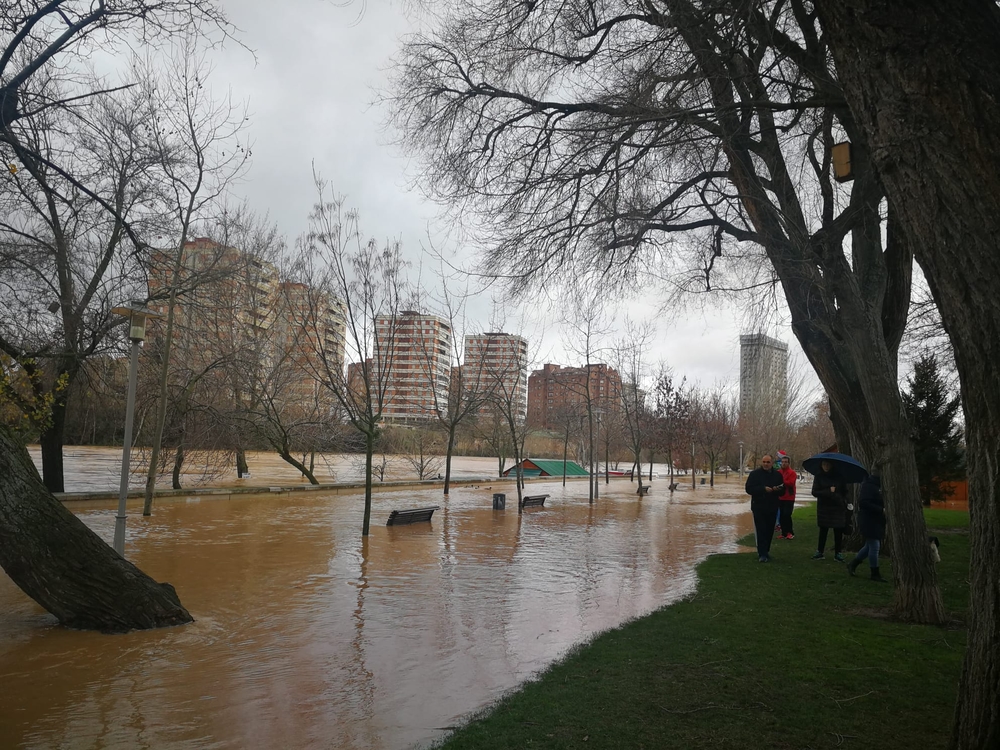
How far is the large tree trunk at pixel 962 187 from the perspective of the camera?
2.99 m

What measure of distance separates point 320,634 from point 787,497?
34.3 ft

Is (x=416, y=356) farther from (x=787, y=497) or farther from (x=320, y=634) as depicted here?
(x=320, y=634)

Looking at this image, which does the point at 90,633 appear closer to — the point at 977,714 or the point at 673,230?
the point at 977,714

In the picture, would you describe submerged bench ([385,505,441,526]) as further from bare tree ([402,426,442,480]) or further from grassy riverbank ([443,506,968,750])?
bare tree ([402,426,442,480])

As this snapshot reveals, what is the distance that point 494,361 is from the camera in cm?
2677

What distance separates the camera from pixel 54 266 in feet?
55.1

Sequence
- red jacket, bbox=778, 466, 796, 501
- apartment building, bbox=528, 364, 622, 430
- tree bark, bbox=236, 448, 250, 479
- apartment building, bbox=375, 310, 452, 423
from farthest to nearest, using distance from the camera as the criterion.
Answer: apartment building, bbox=528, 364, 622, 430 → tree bark, bbox=236, 448, 250, 479 → apartment building, bbox=375, 310, 452, 423 → red jacket, bbox=778, 466, 796, 501

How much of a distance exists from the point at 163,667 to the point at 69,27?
6.81 metres

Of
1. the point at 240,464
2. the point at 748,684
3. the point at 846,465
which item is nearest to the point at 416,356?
the point at 240,464

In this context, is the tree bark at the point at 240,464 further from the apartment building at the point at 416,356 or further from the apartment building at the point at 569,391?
the apartment building at the point at 569,391

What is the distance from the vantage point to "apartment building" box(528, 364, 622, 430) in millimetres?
29938

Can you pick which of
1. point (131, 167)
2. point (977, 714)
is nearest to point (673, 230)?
point (977, 714)

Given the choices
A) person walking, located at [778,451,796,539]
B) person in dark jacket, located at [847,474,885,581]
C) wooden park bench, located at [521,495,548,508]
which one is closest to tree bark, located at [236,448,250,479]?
wooden park bench, located at [521,495,548,508]

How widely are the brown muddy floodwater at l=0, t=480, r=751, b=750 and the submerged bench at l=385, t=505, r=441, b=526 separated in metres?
0.32
